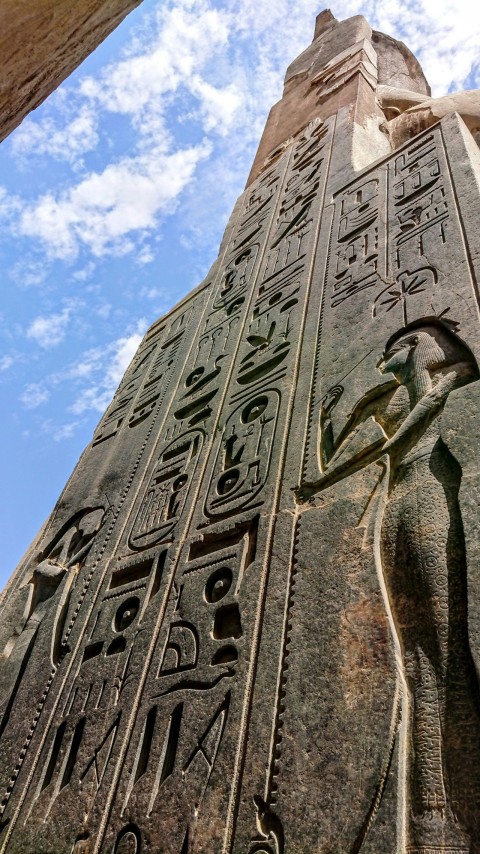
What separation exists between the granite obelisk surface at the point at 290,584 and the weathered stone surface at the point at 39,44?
151cm

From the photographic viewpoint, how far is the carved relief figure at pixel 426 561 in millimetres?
1425

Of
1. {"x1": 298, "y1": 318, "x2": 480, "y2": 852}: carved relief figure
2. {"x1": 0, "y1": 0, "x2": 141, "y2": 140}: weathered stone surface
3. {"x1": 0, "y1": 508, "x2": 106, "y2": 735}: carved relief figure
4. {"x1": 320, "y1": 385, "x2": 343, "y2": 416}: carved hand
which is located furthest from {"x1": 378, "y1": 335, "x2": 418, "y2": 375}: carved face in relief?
{"x1": 0, "y1": 508, "x2": 106, "y2": 735}: carved relief figure

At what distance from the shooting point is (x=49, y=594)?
3.46 m

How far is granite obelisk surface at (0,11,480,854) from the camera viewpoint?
161 cm

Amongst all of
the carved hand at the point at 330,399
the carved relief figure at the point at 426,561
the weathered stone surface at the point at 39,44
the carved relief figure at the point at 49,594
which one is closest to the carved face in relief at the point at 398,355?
the carved relief figure at the point at 426,561

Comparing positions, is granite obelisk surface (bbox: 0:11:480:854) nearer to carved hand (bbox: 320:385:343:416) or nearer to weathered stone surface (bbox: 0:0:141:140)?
carved hand (bbox: 320:385:343:416)

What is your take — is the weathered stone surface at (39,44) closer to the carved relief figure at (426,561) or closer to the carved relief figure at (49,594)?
the carved relief figure at (426,561)

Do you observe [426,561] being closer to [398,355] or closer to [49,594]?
[398,355]

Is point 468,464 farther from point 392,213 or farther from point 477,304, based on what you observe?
point 392,213

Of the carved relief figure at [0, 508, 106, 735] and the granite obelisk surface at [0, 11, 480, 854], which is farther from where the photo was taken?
the carved relief figure at [0, 508, 106, 735]

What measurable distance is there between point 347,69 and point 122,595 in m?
6.31

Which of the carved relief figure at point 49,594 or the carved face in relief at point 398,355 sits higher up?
the carved face in relief at point 398,355

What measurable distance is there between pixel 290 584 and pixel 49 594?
5.88 ft

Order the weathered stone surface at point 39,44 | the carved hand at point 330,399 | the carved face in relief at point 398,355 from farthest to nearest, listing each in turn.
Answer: the carved hand at point 330,399
the carved face in relief at point 398,355
the weathered stone surface at point 39,44
